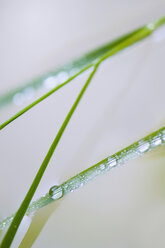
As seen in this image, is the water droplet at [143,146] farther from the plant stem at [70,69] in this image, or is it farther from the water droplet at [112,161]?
the plant stem at [70,69]

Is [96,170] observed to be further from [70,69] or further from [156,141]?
[70,69]

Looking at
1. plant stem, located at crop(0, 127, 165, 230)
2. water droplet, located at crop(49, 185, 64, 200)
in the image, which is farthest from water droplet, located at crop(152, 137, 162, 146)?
water droplet, located at crop(49, 185, 64, 200)

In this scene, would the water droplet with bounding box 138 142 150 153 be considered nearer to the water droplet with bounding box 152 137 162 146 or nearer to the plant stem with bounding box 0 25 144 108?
the water droplet with bounding box 152 137 162 146

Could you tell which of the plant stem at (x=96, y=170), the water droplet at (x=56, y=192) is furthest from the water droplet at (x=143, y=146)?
the water droplet at (x=56, y=192)

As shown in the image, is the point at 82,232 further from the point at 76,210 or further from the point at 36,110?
the point at 36,110

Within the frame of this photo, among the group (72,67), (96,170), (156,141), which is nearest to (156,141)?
(156,141)
